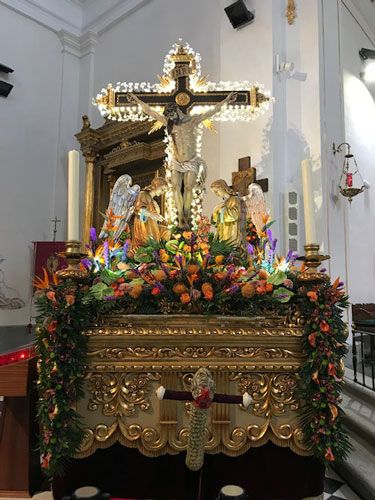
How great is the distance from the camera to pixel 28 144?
275 inches

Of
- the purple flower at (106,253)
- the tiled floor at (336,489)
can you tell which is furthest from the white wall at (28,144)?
the tiled floor at (336,489)

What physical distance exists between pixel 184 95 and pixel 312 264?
1899 millimetres

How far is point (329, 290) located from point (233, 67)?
3733 millimetres

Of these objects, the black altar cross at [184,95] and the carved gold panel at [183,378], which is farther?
the black altar cross at [184,95]

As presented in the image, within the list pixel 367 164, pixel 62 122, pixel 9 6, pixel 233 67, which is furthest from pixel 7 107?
pixel 367 164

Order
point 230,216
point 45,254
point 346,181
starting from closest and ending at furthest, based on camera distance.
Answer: point 230,216 → point 346,181 → point 45,254

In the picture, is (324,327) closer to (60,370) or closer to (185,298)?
(185,298)

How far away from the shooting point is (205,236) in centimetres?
212

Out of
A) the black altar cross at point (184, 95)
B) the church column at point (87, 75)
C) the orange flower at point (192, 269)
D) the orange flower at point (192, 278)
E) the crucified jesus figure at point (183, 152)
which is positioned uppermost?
the church column at point (87, 75)

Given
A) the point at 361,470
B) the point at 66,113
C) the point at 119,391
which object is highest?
the point at 66,113

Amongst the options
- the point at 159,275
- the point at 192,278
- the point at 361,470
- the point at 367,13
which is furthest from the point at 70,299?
the point at 367,13

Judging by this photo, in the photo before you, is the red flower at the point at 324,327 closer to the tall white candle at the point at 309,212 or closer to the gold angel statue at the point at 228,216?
the tall white candle at the point at 309,212

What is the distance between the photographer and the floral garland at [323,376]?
1584mm

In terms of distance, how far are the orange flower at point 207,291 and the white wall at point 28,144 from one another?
5.71 metres
